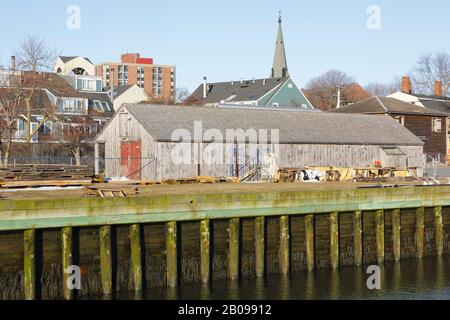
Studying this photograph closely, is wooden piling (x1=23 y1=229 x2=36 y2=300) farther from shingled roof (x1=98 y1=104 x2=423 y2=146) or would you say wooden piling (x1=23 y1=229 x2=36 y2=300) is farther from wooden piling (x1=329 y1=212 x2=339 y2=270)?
shingled roof (x1=98 y1=104 x2=423 y2=146)

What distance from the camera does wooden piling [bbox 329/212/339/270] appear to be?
28547 millimetres

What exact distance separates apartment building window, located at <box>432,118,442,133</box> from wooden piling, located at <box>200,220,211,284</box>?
51.8 metres

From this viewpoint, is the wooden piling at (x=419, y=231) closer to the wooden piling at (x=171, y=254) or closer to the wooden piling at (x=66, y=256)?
the wooden piling at (x=171, y=254)

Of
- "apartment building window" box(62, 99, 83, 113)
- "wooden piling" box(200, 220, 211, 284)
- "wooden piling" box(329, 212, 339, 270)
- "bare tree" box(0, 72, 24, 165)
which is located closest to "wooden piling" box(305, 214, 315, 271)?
"wooden piling" box(329, 212, 339, 270)

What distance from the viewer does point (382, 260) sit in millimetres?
30172

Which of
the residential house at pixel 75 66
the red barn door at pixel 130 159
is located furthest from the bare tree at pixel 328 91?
the red barn door at pixel 130 159

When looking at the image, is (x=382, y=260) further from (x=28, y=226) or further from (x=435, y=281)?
(x=28, y=226)

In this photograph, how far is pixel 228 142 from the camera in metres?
46.9

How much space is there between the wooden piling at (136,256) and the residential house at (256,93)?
69.3m

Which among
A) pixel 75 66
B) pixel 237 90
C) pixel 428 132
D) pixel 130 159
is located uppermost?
pixel 75 66

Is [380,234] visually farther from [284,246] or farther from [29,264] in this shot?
[29,264]

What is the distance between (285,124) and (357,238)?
23.4m

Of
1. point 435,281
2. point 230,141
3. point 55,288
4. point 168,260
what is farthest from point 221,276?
point 230,141

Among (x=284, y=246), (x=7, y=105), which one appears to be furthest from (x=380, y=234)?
(x=7, y=105)
